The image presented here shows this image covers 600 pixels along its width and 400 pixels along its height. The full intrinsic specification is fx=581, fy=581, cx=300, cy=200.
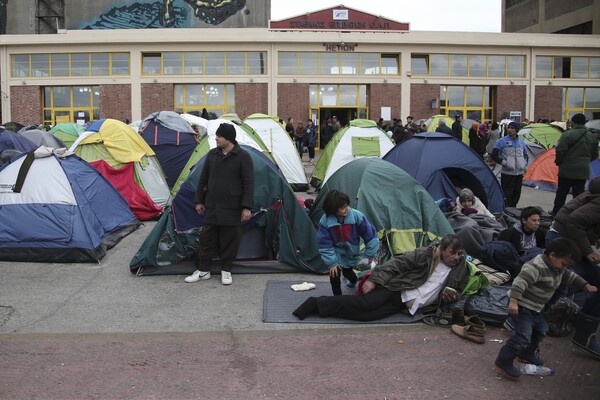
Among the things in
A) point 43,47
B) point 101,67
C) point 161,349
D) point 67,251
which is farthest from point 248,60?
point 161,349

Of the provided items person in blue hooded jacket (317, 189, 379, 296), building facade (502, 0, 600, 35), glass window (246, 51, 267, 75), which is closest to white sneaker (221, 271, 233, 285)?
person in blue hooded jacket (317, 189, 379, 296)

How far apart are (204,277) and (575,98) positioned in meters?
30.4

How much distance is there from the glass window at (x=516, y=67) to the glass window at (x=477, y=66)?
1.38 meters

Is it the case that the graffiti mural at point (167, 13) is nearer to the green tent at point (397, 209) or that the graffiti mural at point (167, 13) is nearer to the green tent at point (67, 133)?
the green tent at point (67, 133)

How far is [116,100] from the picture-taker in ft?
98.0

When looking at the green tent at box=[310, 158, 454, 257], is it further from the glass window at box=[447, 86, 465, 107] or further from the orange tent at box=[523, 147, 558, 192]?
the glass window at box=[447, 86, 465, 107]

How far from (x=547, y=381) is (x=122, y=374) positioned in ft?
10.7

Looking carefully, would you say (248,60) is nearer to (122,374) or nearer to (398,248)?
(398,248)

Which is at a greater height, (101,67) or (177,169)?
(101,67)

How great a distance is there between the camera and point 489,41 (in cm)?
3006

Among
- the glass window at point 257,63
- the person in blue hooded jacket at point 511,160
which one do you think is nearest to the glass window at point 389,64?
the glass window at point 257,63

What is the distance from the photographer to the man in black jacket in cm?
685

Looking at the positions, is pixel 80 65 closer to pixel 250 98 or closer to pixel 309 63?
pixel 250 98

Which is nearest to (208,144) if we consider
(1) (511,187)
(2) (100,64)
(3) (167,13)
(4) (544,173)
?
(1) (511,187)
